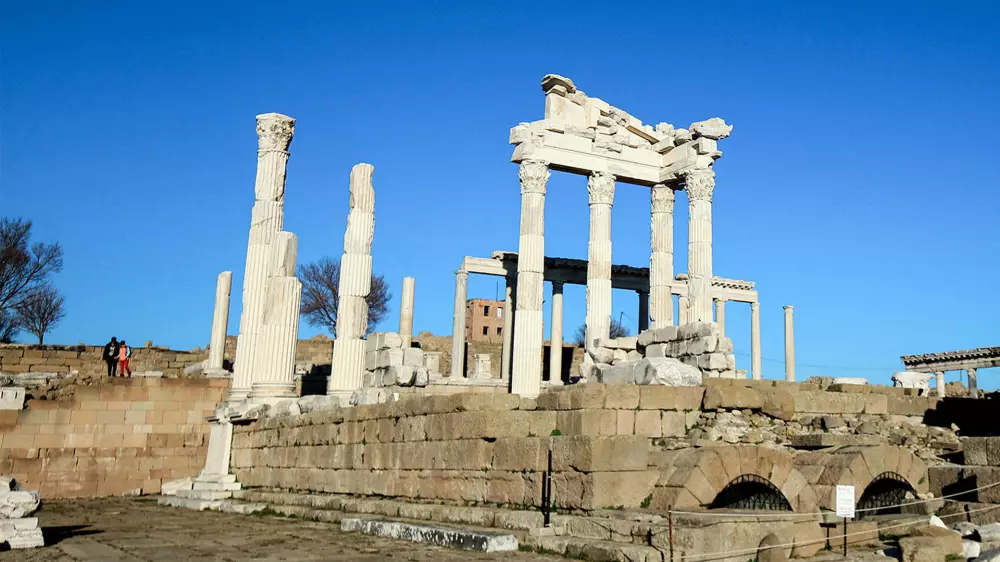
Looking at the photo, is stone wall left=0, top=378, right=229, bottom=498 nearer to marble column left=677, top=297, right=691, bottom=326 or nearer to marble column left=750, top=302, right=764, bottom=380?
marble column left=677, top=297, right=691, bottom=326

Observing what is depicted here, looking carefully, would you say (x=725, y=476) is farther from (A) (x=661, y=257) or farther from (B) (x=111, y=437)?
(A) (x=661, y=257)

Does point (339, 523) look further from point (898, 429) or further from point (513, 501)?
point (898, 429)

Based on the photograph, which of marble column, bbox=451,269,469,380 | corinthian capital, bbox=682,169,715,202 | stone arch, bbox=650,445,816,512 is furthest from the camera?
marble column, bbox=451,269,469,380

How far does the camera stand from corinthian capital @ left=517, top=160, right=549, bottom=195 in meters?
29.2

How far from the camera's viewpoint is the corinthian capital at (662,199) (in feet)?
104

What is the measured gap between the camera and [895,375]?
846 inches

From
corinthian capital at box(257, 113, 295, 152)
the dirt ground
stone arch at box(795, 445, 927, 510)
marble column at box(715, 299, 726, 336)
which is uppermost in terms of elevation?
corinthian capital at box(257, 113, 295, 152)

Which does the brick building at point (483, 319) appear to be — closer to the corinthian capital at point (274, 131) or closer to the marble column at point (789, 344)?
the marble column at point (789, 344)

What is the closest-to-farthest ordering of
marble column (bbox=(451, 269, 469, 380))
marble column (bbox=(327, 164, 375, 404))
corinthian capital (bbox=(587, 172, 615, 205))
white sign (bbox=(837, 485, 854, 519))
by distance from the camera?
white sign (bbox=(837, 485, 854, 519)) → marble column (bbox=(327, 164, 375, 404)) → corinthian capital (bbox=(587, 172, 615, 205)) → marble column (bbox=(451, 269, 469, 380))

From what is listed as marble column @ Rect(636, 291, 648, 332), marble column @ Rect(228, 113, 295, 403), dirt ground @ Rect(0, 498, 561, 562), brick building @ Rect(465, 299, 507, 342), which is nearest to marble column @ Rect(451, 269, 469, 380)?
marble column @ Rect(636, 291, 648, 332)

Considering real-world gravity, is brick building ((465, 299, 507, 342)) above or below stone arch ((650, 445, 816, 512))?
above

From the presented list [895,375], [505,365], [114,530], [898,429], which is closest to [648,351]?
[895,375]

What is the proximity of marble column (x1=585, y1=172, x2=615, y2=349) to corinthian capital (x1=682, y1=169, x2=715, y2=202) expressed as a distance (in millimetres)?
2566

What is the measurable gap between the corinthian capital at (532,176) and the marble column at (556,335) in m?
7.25
